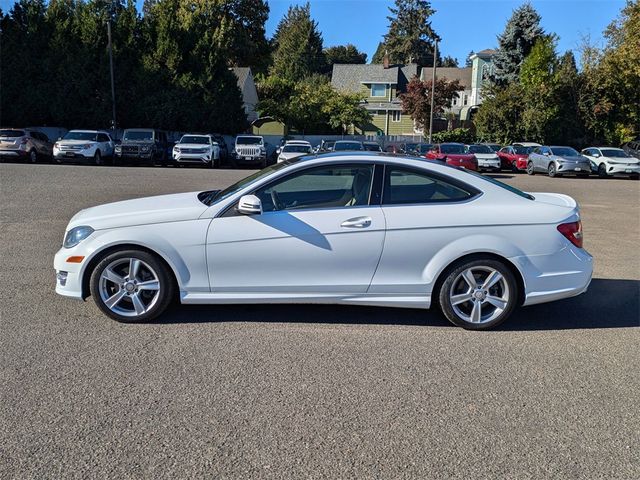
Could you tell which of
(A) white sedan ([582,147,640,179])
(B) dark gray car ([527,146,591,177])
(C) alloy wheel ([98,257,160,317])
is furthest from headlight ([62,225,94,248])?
(A) white sedan ([582,147,640,179])

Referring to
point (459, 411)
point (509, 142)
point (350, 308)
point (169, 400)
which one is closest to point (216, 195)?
point (350, 308)

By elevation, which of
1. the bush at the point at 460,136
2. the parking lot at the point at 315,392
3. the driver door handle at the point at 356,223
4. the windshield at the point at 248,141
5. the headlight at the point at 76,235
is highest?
the bush at the point at 460,136

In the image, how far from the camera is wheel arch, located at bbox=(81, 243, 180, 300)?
4.76m

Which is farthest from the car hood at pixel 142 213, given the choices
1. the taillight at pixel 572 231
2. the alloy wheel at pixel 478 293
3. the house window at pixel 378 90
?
the house window at pixel 378 90

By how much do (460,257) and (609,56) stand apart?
3683 cm

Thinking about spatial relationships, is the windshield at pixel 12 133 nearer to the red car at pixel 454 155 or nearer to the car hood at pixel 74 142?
the car hood at pixel 74 142

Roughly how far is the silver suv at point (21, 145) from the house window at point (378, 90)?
1503 inches

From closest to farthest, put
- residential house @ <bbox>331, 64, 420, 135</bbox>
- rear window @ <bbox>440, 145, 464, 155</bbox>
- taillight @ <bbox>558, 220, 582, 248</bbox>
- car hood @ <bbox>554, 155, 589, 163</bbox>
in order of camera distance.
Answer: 1. taillight @ <bbox>558, 220, 582, 248</bbox>
2. car hood @ <bbox>554, 155, 589, 163</bbox>
3. rear window @ <bbox>440, 145, 464, 155</bbox>
4. residential house @ <bbox>331, 64, 420, 135</bbox>

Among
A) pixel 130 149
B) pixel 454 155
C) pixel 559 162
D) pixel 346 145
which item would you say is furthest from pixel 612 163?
pixel 130 149

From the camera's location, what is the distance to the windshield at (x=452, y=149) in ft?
87.3

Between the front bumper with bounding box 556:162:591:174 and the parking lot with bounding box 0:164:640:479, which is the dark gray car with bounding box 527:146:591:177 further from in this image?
the parking lot with bounding box 0:164:640:479

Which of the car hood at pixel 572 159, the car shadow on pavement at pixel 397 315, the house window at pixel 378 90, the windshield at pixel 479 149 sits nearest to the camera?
the car shadow on pavement at pixel 397 315

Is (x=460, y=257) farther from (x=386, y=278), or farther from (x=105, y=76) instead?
(x=105, y=76)

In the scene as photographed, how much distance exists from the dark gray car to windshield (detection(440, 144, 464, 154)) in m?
3.93
